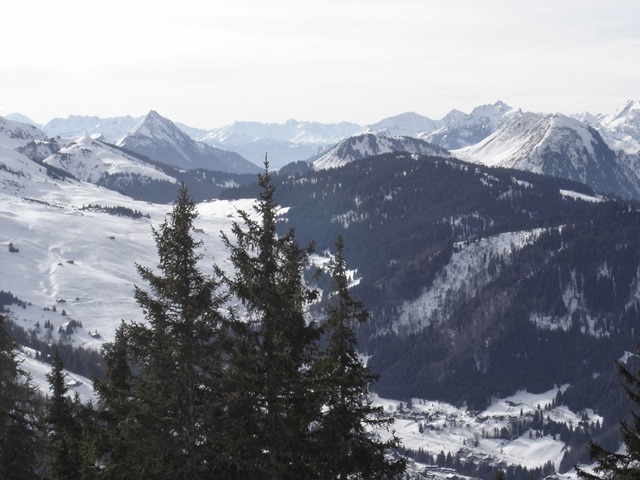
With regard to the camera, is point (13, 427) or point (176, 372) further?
point (13, 427)

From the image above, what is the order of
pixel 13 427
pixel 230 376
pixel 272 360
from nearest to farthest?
pixel 230 376, pixel 272 360, pixel 13 427

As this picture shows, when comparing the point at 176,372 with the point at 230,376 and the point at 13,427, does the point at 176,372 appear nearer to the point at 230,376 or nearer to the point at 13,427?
the point at 230,376

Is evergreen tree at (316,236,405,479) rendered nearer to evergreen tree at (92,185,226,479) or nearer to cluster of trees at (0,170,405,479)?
cluster of trees at (0,170,405,479)

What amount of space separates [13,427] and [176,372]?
1334cm

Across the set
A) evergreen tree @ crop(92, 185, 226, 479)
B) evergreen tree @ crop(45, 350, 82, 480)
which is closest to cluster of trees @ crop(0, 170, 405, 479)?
evergreen tree @ crop(92, 185, 226, 479)

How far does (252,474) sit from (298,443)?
1.79m

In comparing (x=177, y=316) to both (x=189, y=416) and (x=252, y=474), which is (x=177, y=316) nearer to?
(x=189, y=416)

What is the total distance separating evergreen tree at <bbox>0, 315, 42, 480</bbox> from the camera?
33938mm

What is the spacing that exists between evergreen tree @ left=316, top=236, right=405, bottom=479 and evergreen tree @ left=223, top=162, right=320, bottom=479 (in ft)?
2.43

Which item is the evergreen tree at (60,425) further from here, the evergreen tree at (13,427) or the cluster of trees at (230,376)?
the cluster of trees at (230,376)

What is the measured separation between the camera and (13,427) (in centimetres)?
3431

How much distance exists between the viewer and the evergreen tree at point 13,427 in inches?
1336

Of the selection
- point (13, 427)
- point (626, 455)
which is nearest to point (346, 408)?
point (626, 455)

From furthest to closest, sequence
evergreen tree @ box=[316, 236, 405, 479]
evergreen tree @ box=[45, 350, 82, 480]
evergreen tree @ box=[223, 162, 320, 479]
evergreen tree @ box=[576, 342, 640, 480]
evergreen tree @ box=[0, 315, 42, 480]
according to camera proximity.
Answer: evergreen tree @ box=[45, 350, 82, 480] → evergreen tree @ box=[0, 315, 42, 480] → evergreen tree @ box=[316, 236, 405, 479] → evergreen tree @ box=[576, 342, 640, 480] → evergreen tree @ box=[223, 162, 320, 479]
